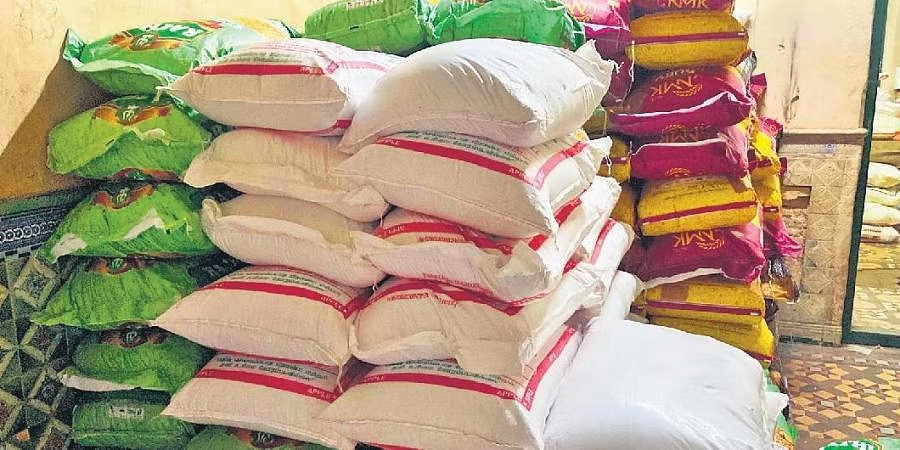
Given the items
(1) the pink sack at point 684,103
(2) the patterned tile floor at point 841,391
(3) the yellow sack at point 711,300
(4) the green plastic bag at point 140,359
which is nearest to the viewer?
(4) the green plastic bag at point 140,359

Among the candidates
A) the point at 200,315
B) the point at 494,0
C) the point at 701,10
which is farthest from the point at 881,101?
the point at 200,315

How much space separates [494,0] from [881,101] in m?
5.09

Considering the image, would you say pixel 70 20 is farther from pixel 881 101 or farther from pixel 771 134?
pixel 881 101

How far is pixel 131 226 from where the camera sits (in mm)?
1499

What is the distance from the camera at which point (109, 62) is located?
5.01 ft

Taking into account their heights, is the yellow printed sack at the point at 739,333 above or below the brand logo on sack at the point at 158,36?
below

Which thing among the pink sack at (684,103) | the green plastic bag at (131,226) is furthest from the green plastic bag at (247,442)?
the pink sack at (684,103)

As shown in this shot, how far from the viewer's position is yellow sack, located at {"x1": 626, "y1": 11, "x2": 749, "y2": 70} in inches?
91.8

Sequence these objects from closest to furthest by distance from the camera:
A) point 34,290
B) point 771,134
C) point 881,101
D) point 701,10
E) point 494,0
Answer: point 34,290 < point 494,0 < point 701,10 < point 771,134 < point 881,101

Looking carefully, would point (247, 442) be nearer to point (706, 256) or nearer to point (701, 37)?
point (706, 256)

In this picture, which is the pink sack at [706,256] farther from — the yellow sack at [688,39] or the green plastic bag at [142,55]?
the green plastic bag at [142,55]

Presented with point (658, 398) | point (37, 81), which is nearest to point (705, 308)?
point (658, 398)

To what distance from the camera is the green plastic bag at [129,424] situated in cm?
159

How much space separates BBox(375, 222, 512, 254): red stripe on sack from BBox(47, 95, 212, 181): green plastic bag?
469mm
